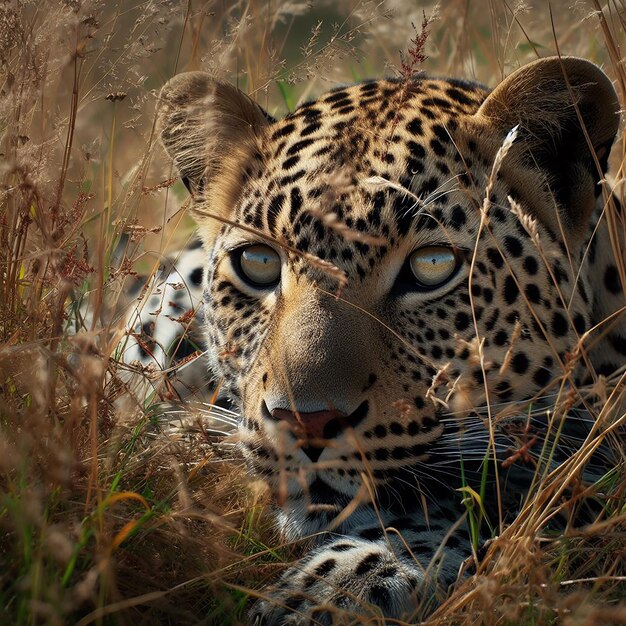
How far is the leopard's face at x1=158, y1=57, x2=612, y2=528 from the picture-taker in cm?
325

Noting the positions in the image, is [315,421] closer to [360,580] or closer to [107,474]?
[360,580]

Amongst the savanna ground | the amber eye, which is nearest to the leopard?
the amber eye

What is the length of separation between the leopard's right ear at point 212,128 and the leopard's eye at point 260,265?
476mm

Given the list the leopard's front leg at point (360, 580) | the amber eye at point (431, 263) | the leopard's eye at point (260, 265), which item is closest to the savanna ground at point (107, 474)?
the leopard's front leg at point (360, 580)

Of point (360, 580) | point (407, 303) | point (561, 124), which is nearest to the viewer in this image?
point (360, 580)

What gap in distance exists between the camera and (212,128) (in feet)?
14.4

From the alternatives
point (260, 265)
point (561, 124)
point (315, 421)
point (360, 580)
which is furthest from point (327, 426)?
point (561, 124)

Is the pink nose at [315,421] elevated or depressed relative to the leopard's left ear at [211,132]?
depressed

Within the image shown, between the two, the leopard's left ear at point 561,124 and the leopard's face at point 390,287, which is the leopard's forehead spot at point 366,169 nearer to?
the leopard's face at point 390,287

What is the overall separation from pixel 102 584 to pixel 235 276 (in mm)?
1995

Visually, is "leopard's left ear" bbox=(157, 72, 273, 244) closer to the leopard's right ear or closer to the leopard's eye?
the leopard's right ear

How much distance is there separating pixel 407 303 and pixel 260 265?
26.9 inches

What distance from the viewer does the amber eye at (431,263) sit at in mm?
3621

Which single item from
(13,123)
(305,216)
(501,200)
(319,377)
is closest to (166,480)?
(319,377)
